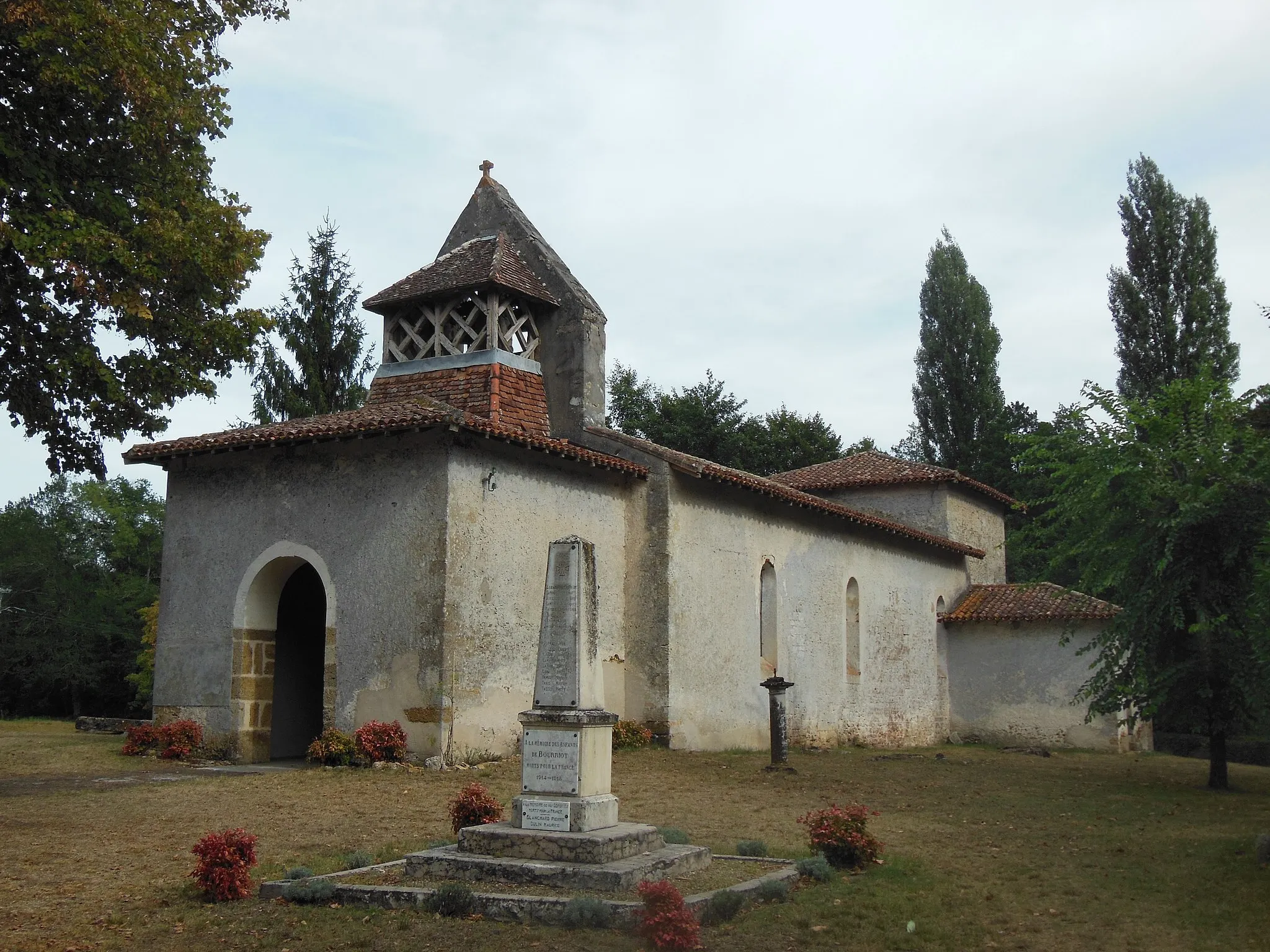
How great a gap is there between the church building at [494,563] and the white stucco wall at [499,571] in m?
0.04

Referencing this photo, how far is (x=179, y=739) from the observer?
1686 centimetres

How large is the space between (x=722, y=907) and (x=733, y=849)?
101 inches

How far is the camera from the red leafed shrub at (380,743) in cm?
1518

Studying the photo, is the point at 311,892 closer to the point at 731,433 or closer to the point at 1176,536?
the point at 1176,536

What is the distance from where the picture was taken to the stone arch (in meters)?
17.1

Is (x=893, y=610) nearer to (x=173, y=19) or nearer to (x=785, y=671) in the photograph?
(x=785, y=671)

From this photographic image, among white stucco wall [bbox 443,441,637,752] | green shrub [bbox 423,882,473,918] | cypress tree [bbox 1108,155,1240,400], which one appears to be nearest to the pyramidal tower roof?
white stucco wall [bbox 443,441,637,752]

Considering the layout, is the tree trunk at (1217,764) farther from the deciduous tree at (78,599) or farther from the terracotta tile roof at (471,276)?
the deciduous tree at (78,599)

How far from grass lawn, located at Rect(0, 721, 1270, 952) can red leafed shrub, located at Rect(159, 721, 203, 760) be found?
1.89ft

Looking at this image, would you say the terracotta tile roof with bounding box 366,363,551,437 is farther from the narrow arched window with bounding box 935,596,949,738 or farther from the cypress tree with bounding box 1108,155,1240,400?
the cypress tree with bounding box 1108,155,1240,400

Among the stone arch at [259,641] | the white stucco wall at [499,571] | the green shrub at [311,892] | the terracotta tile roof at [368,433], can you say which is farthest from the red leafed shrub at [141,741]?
the green shrub at [311,892]

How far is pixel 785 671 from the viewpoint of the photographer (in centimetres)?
2195

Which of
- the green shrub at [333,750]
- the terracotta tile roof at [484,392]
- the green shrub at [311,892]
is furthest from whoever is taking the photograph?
the terracotta tile roof at [484,392]

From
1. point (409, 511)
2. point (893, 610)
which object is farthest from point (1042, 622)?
point (409, 511)
